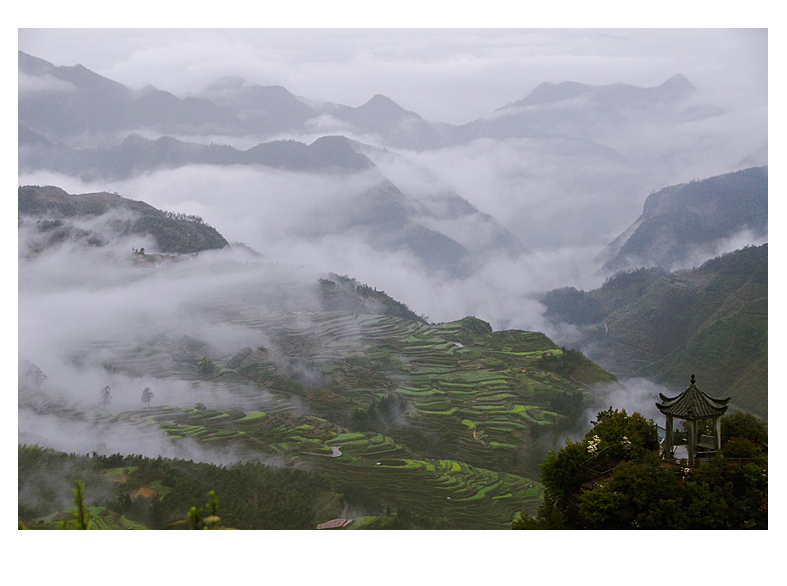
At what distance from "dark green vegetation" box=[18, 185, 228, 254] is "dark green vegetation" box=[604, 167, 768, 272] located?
9.34m

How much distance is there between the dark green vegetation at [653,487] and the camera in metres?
8.62

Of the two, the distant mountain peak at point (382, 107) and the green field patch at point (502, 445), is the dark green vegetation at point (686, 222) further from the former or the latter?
the distant mountain peak at point (382, 107)

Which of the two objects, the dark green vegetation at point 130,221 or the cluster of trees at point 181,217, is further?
the cluster of trees at point 181,217

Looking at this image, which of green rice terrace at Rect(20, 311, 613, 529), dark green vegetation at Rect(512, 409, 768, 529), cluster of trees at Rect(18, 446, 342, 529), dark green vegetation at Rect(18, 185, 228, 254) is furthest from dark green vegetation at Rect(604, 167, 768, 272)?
dark green vegetation at Rect(18, 185, 228, 254)

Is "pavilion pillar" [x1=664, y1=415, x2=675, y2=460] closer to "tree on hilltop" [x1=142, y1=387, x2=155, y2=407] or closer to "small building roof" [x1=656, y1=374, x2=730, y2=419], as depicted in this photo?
"small building roof" [x1=656, y1=374, x2=730, y2=419]

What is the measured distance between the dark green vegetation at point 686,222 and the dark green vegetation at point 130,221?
9337 mm

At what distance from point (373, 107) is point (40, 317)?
8338 mm

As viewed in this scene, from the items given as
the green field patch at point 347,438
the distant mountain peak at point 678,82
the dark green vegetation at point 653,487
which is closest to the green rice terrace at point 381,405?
the green field patch at point 347,438

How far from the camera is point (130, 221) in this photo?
603 inches

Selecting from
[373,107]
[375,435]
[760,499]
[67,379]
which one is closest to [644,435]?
[760,499]

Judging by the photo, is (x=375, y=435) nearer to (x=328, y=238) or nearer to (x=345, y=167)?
(x=328, y=238)

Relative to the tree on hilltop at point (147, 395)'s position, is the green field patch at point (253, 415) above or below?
below

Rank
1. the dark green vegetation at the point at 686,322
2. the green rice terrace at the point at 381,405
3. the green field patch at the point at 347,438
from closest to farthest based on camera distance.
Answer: the green rice terrace at the point at 381,405
the green field patch at the point at 347,438
the dark green vegetation at the point at 686,322

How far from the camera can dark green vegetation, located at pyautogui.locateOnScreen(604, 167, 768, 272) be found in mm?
14977
